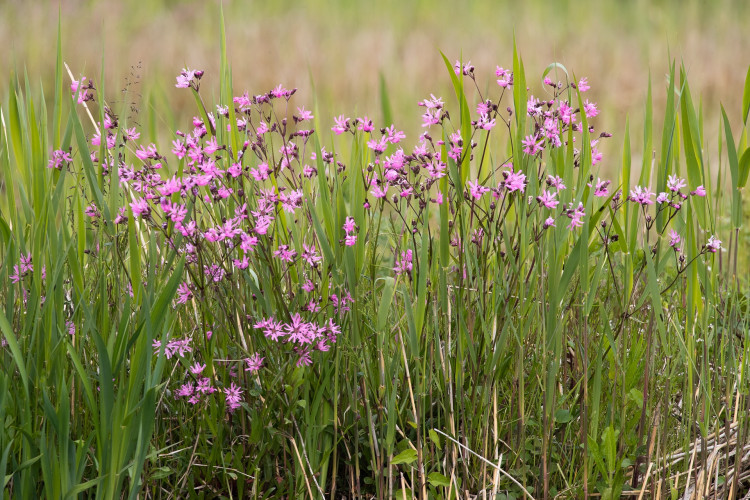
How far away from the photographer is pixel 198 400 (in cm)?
143

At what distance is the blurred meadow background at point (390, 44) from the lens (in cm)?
548

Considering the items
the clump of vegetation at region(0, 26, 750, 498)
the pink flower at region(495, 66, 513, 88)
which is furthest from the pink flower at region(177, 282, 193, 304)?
the pink flower at region(495, 66, 513, 88)

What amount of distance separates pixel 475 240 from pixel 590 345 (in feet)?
1.23

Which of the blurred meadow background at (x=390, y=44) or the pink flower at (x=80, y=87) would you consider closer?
the pink flower at (x=80, y=87)

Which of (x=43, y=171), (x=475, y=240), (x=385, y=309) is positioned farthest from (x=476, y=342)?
(x=43, y=171)

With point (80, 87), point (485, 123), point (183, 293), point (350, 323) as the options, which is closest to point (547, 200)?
point (485, 123)

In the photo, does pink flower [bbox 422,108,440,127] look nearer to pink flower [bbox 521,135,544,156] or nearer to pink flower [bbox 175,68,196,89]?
pink flower [bbox 521,135,544,156]

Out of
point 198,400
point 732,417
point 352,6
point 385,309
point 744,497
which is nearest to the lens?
point 385,309

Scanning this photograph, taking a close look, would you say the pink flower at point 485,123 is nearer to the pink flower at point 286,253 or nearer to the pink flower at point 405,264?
the pink flower at point 405,264

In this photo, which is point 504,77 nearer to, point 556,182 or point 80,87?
point 556,182

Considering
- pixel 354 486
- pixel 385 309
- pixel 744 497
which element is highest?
pixel 385 309

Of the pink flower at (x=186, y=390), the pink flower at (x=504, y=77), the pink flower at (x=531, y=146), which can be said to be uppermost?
the pink flower at (x=504, y=77)

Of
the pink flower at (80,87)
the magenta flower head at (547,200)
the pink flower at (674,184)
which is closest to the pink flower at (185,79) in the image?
the pink flower at (80,87)

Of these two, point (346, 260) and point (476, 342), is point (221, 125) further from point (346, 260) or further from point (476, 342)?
point (476, 342)
